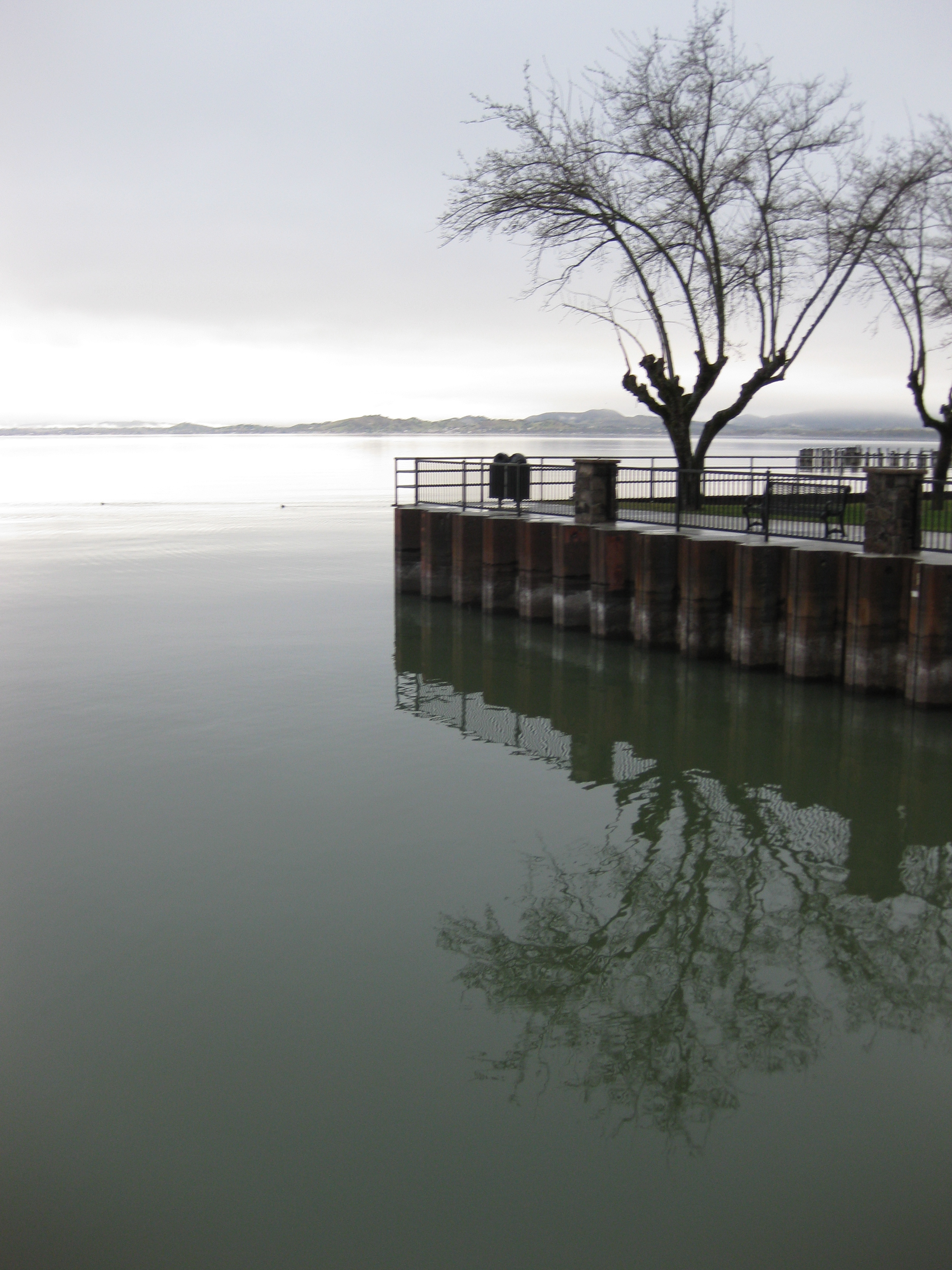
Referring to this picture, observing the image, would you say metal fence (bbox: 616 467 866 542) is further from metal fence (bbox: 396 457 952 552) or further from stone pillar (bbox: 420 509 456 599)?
stone pillar (bbox: 420 509 456 599)

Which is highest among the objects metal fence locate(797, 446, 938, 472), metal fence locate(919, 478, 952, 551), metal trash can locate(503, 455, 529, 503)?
metal fence locate(797, 446, 938, 472)

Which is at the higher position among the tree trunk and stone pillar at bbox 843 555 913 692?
the tree trunk

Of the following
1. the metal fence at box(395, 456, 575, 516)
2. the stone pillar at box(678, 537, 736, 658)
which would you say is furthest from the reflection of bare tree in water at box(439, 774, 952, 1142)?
the metal fence at box(395, 456, 575, 516)

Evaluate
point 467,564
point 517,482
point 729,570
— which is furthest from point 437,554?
point 729,570

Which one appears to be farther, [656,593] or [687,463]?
[687,463]

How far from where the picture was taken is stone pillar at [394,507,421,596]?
30.1m

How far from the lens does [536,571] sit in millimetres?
25141

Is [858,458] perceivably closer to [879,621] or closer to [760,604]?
[760,604]

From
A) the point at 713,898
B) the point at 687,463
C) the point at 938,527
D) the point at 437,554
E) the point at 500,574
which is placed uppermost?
the point at 687,463

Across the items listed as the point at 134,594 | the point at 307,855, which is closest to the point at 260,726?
the point at 307,855

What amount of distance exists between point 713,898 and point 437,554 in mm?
18648

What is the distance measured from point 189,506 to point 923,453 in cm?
4161

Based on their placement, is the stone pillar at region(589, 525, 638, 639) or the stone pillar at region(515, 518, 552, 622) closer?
the stone pillar at region(589, 525, 638, 639)

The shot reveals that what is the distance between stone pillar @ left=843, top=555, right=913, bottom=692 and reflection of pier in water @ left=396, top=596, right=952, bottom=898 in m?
0.36
